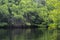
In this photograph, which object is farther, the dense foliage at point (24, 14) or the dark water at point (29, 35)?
the dense foliage at point (24, 14)

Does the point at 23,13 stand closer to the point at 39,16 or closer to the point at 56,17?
the point at 39,16

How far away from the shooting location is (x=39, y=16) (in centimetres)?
5250

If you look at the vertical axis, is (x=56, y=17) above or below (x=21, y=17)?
above

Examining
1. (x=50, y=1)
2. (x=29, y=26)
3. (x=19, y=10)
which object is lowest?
(x=29, y=26)

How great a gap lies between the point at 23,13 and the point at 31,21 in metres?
2.62

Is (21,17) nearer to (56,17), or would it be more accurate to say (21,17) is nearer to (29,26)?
(29,26)

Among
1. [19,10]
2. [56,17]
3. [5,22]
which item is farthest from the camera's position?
[19,10]

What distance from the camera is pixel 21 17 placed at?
2047 inches

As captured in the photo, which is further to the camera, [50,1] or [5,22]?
[5,22]

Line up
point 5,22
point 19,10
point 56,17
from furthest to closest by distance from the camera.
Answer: point 19,10, point 5,22, point 56,17

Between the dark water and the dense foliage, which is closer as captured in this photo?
the dark water

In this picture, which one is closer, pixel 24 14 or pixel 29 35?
pixel 29 35

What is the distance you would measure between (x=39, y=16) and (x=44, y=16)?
50.0 inches

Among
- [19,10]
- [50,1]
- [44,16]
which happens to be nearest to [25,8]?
[19,10]
